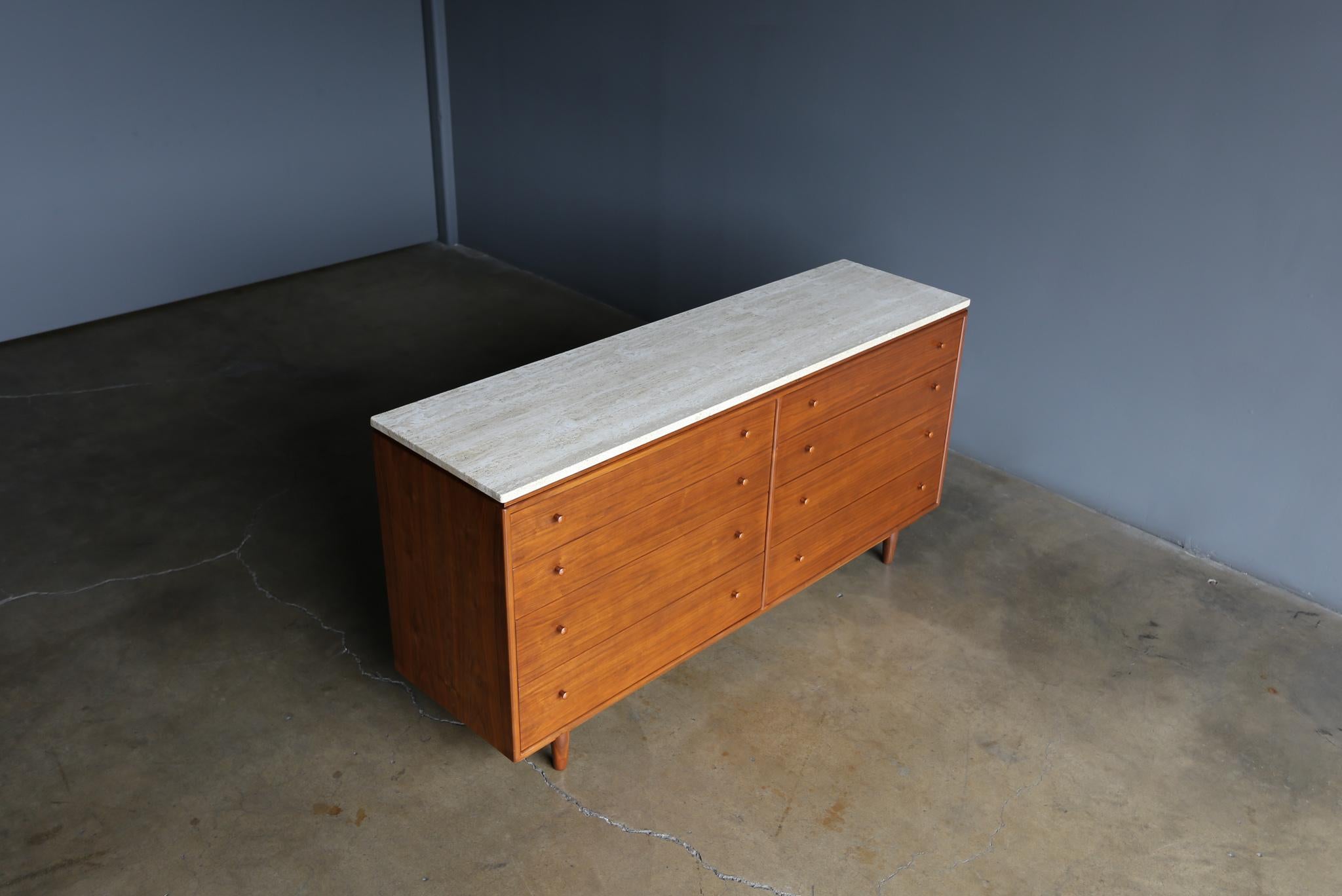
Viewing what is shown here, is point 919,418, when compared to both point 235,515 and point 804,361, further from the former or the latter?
point 235,515

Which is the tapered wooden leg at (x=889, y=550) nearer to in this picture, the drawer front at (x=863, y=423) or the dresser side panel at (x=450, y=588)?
the drawer front at (x=863, y=423)

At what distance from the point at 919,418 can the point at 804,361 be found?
64 cm

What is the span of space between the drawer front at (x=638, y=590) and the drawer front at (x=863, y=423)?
0.16 meters

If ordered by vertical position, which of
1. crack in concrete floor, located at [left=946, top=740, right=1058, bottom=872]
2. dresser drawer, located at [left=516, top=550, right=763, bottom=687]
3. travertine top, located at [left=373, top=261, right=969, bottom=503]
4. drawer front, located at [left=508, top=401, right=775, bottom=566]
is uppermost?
travertine top, located at [left=373, top=261, right=969, bottom=503]

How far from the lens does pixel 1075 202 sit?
11.6 ft

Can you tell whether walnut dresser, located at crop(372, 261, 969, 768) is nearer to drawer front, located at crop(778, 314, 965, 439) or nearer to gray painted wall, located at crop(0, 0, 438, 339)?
drawer front, located at crop(778, 314, 965, 439)

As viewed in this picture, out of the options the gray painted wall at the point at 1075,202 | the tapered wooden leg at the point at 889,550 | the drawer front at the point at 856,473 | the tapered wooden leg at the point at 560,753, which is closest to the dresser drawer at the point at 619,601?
the drawer front at the point at 856,473

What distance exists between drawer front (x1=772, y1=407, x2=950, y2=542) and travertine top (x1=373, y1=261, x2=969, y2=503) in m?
0.32

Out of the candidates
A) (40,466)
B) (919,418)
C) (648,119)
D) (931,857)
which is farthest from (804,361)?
(40,466)

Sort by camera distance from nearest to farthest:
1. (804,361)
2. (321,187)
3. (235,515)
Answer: (804,361)
(235,515)
(321,187)

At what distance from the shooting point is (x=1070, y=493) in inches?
152

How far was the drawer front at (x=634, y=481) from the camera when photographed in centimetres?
228

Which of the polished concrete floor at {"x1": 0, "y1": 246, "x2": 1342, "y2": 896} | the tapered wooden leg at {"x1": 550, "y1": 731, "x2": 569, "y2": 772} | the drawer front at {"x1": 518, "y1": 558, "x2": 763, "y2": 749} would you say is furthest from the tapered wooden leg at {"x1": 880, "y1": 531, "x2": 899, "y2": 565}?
the tapered wooden leg at {"x1": 550, "y1": 731, "x2": 569, "y2": 772}

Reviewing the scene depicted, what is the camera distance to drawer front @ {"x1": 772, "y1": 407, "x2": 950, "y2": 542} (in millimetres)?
2934
